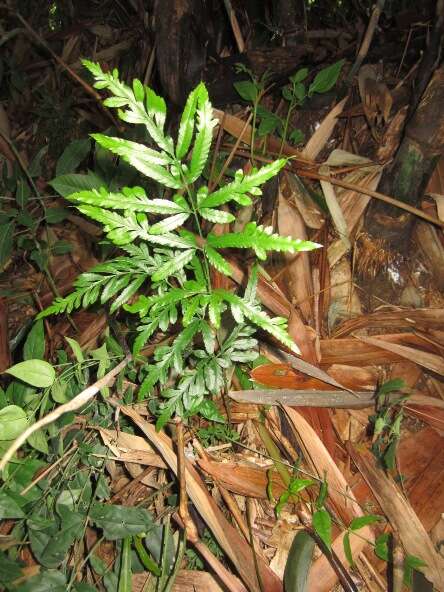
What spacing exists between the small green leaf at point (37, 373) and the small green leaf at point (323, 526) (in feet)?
2.35

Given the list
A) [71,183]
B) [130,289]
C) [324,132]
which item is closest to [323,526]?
[130,289]

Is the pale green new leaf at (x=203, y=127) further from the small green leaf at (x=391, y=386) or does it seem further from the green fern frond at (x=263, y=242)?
the small green leaf at (x=391, y=386)

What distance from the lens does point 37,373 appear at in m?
1.08

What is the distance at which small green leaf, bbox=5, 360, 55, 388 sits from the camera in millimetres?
1074

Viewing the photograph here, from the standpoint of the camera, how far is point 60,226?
6.85 ft

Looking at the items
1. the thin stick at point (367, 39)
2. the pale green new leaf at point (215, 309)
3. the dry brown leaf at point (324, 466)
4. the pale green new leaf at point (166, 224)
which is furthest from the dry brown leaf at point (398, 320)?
the thin stick at point (367, 39)

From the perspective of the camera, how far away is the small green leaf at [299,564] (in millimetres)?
1048

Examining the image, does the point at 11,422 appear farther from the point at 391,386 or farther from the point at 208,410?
the point at 391,386

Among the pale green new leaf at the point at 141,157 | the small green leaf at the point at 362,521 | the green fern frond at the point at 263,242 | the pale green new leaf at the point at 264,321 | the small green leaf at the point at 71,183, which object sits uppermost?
the pale green new leaf at the point at 141,157

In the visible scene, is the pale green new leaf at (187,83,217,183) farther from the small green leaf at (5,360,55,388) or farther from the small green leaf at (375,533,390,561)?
the small green leaf at (375,533,390,561)

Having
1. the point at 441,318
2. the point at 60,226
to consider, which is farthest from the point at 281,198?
the point at 60,226

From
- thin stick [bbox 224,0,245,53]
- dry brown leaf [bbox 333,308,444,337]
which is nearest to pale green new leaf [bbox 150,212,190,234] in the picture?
dry brown leaf [bbox 333,308,444,337]

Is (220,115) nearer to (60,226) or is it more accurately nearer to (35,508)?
(60,226)

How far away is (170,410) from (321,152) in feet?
3.89
